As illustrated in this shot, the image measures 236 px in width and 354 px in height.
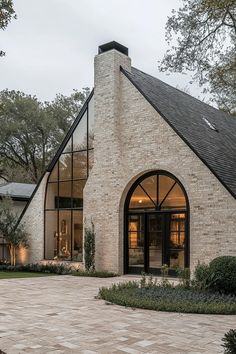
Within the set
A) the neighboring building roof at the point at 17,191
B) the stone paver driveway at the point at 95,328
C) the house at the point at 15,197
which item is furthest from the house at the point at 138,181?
the stone paver driveway at the point at 95,328

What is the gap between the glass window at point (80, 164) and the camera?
61.9 feet

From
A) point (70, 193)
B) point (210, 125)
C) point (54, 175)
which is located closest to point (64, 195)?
point (70, 193)

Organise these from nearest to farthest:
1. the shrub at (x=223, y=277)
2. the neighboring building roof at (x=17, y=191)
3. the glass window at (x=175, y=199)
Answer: the shrub at (x=223, y=277) → the glass window at (x=175, y=199) → the neighboring building roof at (x=17, y=191)

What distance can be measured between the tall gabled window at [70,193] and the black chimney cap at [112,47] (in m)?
2.16

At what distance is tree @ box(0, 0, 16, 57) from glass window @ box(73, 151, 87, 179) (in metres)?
11.3

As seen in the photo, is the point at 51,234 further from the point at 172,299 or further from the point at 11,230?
the point at 172,299

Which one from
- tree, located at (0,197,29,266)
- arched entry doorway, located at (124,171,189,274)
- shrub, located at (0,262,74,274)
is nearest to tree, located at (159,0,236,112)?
→ arched entry doorway, located at (124,171,189,274)

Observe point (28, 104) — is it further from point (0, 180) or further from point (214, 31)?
point (214, 31)

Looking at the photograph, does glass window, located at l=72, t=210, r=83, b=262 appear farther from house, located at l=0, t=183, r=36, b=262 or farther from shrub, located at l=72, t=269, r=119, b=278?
house, located at l=0, t=183, r=36, b=262

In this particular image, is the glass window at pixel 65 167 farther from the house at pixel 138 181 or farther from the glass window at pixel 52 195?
the glass window at pixel 52 195

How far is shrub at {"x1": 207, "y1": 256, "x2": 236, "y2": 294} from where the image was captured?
10.5 meters

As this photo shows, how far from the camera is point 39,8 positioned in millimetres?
8086

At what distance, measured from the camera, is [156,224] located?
16.4m

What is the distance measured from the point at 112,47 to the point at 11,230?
9.81m
